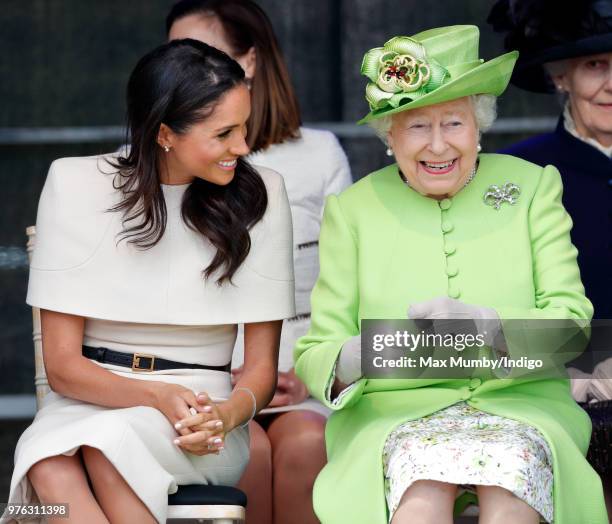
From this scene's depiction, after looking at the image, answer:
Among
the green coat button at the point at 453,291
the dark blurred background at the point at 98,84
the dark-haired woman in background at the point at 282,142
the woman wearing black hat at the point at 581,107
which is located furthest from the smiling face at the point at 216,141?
the dark blurred background at the point at 98,84

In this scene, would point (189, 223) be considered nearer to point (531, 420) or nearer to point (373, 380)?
point (373, 380)

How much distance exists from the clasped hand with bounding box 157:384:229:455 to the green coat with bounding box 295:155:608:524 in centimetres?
27

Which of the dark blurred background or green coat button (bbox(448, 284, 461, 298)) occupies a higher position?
the dark blurred background

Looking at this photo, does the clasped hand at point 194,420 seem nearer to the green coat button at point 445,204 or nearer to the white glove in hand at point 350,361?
the white glove in hand at point 350,361

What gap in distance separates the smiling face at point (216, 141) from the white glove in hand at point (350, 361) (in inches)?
23.4

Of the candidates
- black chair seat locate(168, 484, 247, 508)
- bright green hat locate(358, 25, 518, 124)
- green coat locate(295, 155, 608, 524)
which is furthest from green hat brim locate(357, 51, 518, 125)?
black chair seat locate(168, 484, 247, 508)

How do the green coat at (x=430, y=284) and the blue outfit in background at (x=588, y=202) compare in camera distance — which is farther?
the blue outfit in background at (x=588, y=202)

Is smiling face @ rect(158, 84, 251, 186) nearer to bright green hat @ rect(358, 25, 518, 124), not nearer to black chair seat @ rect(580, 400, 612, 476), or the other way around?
bright green hat @ rect(358, 25, 518, 124)

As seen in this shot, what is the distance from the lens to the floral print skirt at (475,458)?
3719 millimetres

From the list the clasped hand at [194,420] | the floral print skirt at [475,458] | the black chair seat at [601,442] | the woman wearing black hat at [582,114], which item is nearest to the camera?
the floral print skirt at [475,458]

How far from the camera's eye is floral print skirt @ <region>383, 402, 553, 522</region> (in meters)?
3.72

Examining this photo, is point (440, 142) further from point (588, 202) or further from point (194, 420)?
point (194, 420)

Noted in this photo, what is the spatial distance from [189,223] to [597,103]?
54.0 inches

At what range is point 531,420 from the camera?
3945 mm
